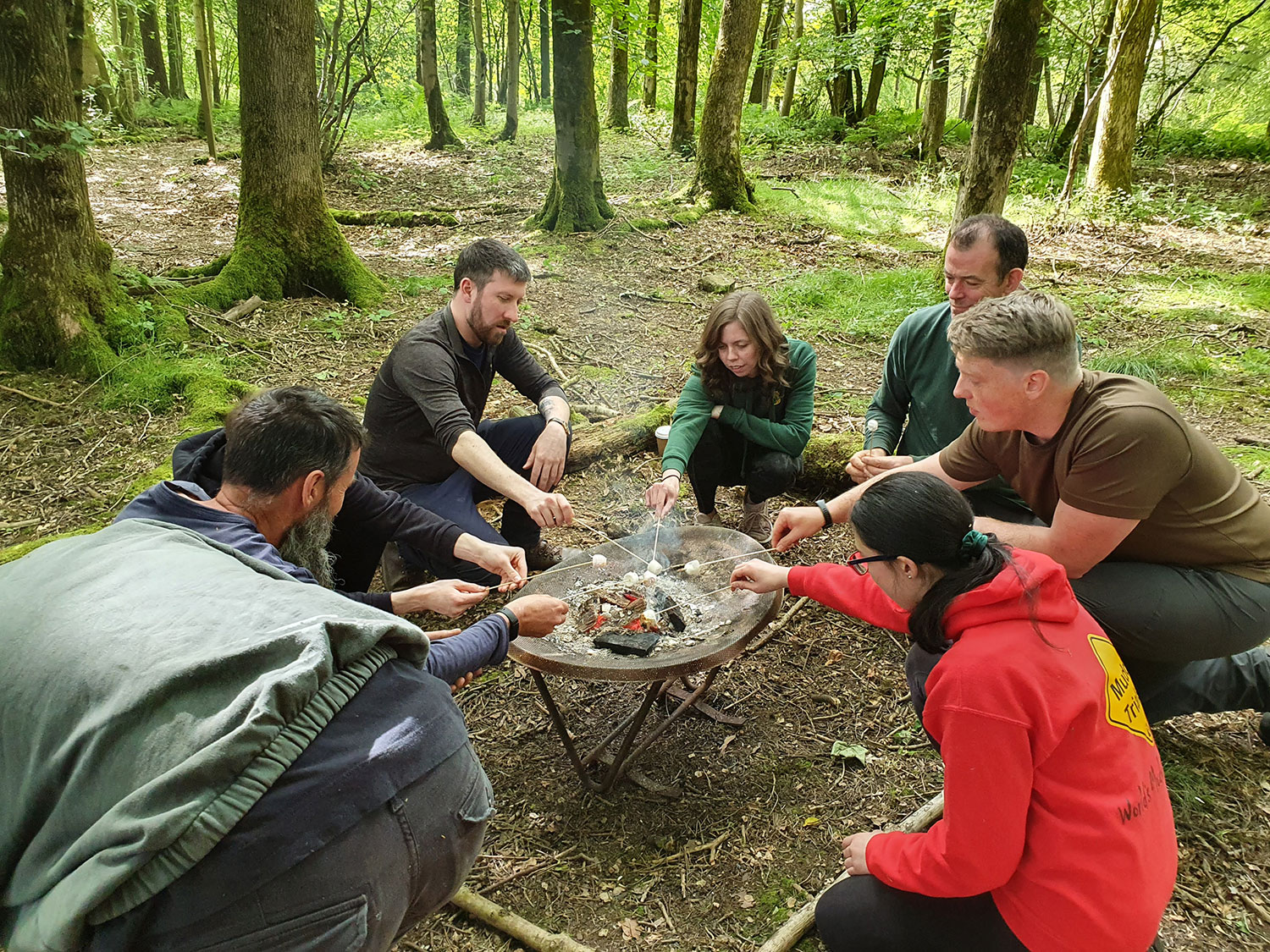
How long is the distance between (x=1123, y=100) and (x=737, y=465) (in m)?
8.97

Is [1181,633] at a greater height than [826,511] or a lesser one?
lesser

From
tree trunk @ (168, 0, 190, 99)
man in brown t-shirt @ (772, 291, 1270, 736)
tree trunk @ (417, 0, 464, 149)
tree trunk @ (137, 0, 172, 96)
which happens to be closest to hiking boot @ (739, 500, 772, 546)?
man in brown t-shirt @ (772, 291, 1270, 736)

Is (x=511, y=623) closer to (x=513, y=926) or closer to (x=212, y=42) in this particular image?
(x=513, y=926)

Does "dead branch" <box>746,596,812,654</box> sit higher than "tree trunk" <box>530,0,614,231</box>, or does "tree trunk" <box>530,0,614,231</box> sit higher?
"tree trunk" <box>530,0,614,231</box>

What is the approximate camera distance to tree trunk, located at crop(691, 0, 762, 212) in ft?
34.0

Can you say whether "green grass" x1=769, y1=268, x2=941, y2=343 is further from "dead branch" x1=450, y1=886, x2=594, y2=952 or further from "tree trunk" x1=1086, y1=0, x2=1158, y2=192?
"dead branch" x1=450, y1=886, x2=594, y2=952

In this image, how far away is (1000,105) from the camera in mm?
6852

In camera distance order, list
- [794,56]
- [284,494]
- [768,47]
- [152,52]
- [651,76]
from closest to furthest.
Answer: [284,494] < [794,56] < [152,52] < [768,47] < [651,76]

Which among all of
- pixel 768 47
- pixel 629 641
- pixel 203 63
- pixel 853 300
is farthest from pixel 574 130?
pixel 768 47

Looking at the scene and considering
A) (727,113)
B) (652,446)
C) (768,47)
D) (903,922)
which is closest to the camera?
(903,922)

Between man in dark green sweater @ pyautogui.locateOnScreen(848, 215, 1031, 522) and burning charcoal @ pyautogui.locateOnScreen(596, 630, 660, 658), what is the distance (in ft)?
4.90

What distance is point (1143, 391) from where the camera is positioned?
8.52 ft

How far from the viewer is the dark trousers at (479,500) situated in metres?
3.81

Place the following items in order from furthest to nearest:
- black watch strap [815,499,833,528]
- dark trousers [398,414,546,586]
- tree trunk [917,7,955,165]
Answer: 1. tree trunk [917,7,955,165]
2. dark trousers [398,414,546,586]
3. black watch strap [815,499,833,528]
